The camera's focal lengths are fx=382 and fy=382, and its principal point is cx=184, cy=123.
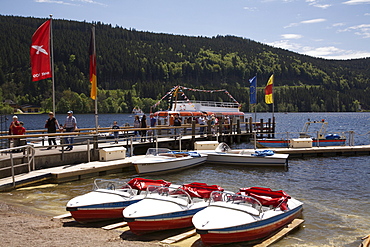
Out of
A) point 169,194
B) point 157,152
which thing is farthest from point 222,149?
point 169,194

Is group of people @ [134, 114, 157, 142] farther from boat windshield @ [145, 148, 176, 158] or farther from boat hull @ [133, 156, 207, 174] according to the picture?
boat hull @ [133, 156, 207, 174]

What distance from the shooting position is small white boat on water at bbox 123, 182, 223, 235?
9.16 m

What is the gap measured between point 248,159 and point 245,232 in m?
14.0

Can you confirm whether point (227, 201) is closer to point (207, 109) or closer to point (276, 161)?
point (276, 161)

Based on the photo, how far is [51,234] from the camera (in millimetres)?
8609

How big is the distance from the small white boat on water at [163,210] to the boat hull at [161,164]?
8.12 m

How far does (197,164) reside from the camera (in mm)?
21875

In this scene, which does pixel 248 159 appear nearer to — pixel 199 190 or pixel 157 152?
pixel 157 152

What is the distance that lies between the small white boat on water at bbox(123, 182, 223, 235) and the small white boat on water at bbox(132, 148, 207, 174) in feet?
26.8

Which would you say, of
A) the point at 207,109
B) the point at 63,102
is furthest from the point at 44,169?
the point at 63,102

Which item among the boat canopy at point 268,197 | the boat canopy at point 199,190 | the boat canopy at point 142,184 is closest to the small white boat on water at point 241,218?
the boat canopy at point 268,197

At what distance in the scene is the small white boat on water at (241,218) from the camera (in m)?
8.53

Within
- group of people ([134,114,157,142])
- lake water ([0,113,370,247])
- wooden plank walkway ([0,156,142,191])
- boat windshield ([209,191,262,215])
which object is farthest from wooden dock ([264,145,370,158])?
boat windshield ([209,191,262,215])

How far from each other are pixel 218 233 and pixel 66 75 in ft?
593
